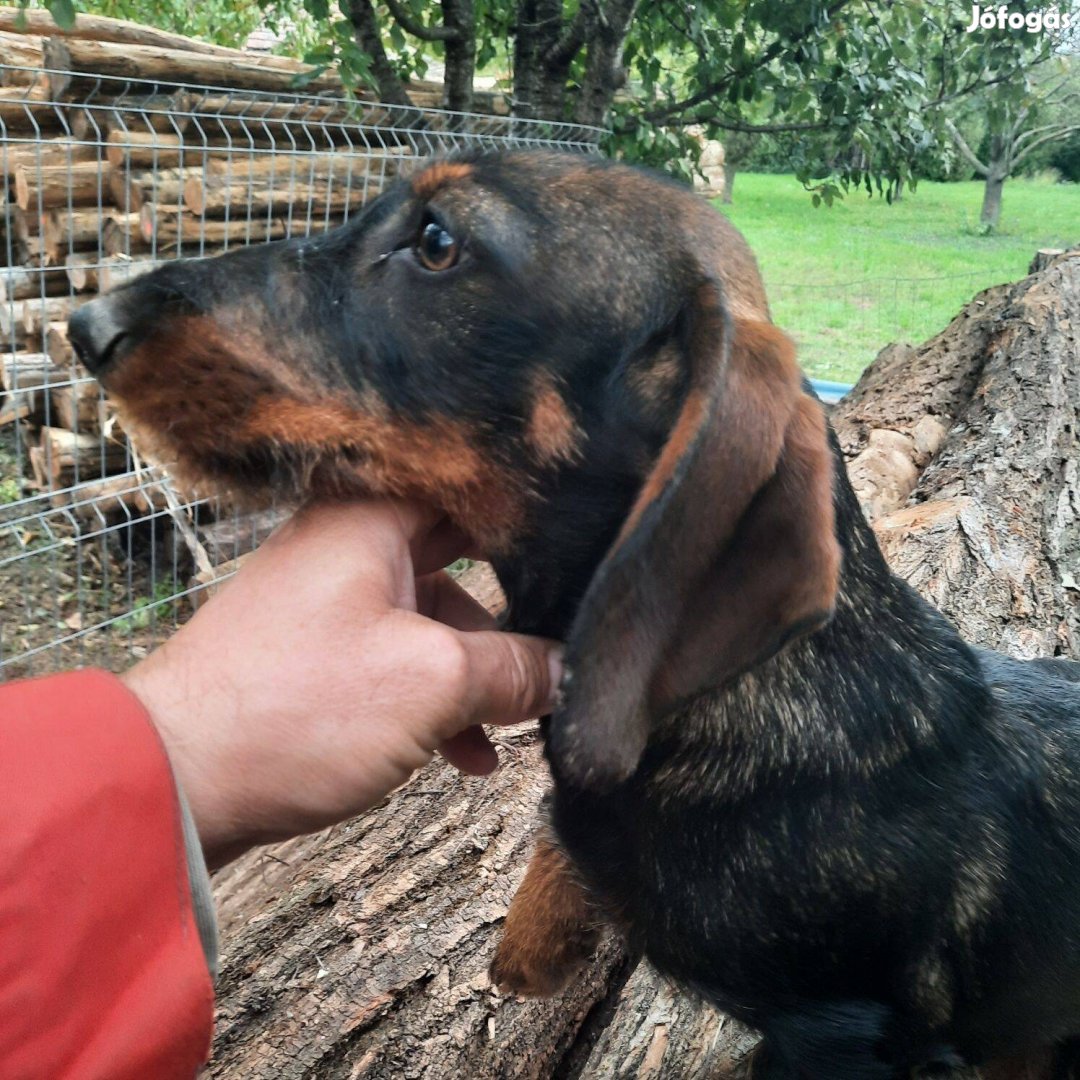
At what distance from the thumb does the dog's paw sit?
98 centimetres

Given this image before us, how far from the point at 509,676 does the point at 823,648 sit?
703 millimetres

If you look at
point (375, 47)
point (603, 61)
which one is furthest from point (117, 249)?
point (603, 61)

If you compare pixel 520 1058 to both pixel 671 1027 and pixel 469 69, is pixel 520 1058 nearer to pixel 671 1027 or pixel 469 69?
pixel 671 1027

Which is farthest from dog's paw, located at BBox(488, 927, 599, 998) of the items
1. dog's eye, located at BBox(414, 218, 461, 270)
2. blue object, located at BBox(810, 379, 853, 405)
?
→ blue object, located at BBox(810, 379, 853, 405)

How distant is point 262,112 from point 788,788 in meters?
5.71

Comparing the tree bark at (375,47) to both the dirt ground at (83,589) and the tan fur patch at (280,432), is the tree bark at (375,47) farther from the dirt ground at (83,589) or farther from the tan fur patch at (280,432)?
the tan fur patch at (280,432)

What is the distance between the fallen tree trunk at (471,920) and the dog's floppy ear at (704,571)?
4.39 ft

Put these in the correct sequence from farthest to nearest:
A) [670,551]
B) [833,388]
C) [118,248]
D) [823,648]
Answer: [833,388]
[118,248]
[823,648]
[670,551]

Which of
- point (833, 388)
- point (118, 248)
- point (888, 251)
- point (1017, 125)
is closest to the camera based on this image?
point (118, 248)

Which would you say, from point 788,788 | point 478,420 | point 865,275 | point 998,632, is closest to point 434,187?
point 478,420

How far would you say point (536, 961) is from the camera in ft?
9.34

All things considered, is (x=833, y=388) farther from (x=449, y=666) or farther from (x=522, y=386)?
(x=449, y=666)

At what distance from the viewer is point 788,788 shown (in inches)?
87.4

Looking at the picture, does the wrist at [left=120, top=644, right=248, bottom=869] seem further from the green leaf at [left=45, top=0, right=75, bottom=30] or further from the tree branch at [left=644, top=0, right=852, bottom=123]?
the tree branch at [left=644, top=0, right=852, bottom=123]
